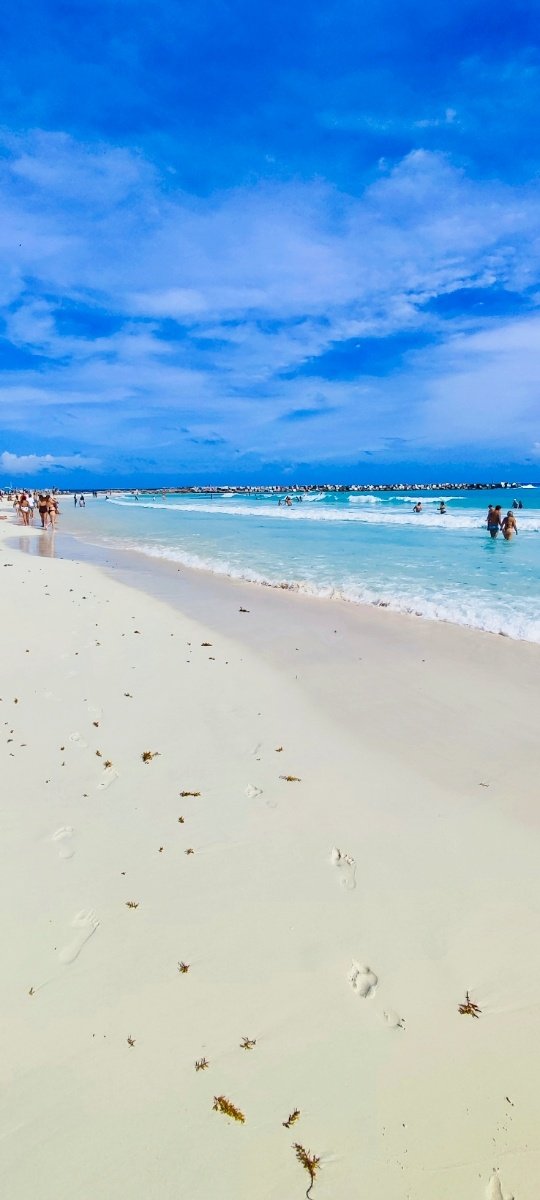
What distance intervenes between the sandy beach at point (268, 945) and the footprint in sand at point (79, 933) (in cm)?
2

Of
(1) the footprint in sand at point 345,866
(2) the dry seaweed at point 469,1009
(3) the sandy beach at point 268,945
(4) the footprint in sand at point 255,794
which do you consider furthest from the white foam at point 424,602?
(2) the dry seaweed at point 469,1009

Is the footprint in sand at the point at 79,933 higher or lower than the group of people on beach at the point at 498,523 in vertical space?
lower

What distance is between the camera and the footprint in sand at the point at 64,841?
4.18 m

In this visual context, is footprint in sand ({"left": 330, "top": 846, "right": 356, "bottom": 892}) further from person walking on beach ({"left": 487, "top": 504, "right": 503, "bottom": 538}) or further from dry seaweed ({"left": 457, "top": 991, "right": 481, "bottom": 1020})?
person walking on beach ({"left": 487, "top": 504, "right": 503, "bottom": 538})

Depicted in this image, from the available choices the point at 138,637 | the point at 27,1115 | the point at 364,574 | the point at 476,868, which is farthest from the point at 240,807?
the point at 364,574

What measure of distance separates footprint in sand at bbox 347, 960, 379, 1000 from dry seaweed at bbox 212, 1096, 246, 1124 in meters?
0.87

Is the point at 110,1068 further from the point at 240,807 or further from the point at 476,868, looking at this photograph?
the point at 476,868

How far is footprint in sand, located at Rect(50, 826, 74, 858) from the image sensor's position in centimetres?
418

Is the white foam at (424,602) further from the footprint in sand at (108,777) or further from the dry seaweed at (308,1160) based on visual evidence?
the dry seaweed at (308,1160)

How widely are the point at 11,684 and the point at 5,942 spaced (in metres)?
4.55

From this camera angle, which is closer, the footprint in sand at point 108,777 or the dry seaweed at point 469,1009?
the dry seaweed at point 469,1009

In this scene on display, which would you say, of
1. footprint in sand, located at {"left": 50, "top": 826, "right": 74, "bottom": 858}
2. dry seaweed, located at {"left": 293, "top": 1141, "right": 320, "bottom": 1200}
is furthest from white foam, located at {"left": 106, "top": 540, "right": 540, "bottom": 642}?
dry seaweed, located at {"left": 293, "top": 1141, "right": 320, "bottom": 1200}

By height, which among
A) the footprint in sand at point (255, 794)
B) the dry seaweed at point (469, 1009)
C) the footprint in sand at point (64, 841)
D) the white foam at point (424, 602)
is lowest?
the dry seaweed at point (469, 1009)

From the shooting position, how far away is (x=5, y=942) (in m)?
3.36
